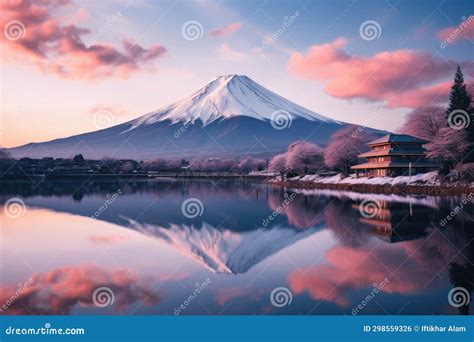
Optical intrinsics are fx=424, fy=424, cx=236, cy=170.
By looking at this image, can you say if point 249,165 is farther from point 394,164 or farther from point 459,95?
point 459,95

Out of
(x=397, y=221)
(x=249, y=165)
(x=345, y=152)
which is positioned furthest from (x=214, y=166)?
(x=397, y=221)

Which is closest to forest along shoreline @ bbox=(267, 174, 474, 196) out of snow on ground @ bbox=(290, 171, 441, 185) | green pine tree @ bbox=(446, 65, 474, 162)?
snow on ground @ bbox=(290, 171, 441, 185)

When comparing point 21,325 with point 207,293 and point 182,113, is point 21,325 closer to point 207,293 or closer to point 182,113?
Answer: point 207,293

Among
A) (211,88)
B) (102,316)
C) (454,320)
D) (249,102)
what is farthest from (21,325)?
(211,88)

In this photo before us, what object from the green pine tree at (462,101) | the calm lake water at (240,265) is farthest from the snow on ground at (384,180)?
the calm lake water at (240,265)

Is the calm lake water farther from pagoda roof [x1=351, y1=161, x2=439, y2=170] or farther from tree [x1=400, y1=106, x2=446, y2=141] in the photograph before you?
tree [x1=400, y1=106, x2=446, y2=141]

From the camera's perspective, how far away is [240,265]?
5.68 metres

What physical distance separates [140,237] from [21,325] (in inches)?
128

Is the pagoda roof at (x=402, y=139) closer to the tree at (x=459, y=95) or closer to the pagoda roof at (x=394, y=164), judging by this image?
the pagoda roof at (x=394, y=164)

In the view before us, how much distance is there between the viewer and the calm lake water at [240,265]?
14.5 feet

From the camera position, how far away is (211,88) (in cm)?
6600

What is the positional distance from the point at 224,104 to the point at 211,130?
6100mm

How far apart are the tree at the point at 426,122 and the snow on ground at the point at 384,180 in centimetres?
457

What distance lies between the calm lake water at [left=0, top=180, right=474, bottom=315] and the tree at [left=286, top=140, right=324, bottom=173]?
72.9ft
